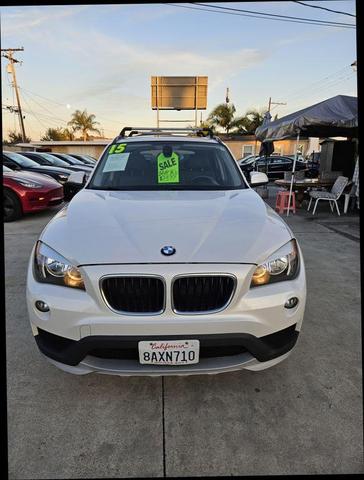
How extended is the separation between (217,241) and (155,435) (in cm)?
114

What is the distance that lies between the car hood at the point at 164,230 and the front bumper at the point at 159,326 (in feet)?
0.28

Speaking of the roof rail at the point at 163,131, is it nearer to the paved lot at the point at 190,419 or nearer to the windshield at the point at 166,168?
the windshield at the point at 166,168

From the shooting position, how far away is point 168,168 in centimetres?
316

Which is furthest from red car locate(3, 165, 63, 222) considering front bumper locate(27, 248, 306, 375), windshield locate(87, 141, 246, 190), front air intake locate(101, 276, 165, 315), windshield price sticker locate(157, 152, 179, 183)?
A: front air intake locate(101, 276, 165, 315)

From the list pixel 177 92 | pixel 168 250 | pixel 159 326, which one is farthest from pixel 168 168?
pixel 177 92

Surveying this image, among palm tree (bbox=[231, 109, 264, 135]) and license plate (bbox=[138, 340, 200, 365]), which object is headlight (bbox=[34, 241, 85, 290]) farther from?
palm tree (bbox=[231, 109, 264, 135])

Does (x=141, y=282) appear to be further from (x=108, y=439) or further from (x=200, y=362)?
(x=108, y=439)

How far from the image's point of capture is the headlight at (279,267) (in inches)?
74.5

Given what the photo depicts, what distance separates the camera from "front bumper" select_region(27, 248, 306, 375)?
1763mm

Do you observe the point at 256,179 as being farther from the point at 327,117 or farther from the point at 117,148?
the point at 327,117

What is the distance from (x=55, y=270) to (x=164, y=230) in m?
0.67

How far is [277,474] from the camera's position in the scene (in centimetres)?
168

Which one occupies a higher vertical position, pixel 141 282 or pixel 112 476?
pixel 141 282

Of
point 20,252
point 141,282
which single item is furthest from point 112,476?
point 20,252
